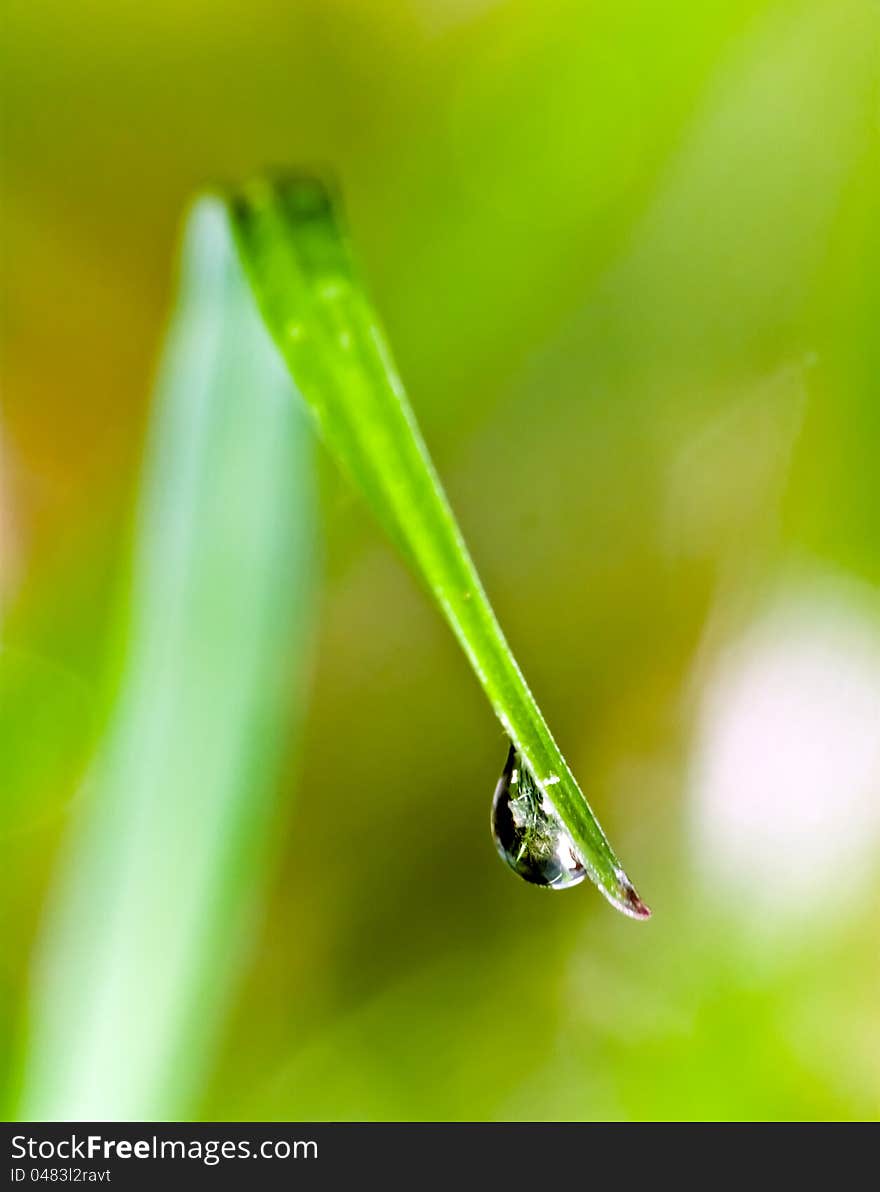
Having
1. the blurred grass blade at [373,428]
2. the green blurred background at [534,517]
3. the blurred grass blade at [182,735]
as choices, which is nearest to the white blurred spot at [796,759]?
the green blurred background at [534,517]

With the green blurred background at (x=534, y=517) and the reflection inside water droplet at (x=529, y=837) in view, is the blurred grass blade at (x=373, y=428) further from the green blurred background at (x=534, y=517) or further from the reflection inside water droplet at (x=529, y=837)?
the green blurred background at (x=534, y=517)

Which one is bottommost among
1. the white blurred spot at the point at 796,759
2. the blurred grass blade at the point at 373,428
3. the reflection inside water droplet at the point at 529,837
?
the white blurred spot at the point at 796,759

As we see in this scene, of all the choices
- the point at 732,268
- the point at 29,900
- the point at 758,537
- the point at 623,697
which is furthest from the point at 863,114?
the point at 29,900

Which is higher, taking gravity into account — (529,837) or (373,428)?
(373,428)

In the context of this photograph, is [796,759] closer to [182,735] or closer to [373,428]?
[182,735]

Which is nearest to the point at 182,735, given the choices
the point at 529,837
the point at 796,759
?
the point at 529,837

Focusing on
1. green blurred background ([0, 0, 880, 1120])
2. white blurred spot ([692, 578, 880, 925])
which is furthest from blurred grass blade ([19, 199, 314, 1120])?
white blurred spot ([692, 578, 880, 925])
